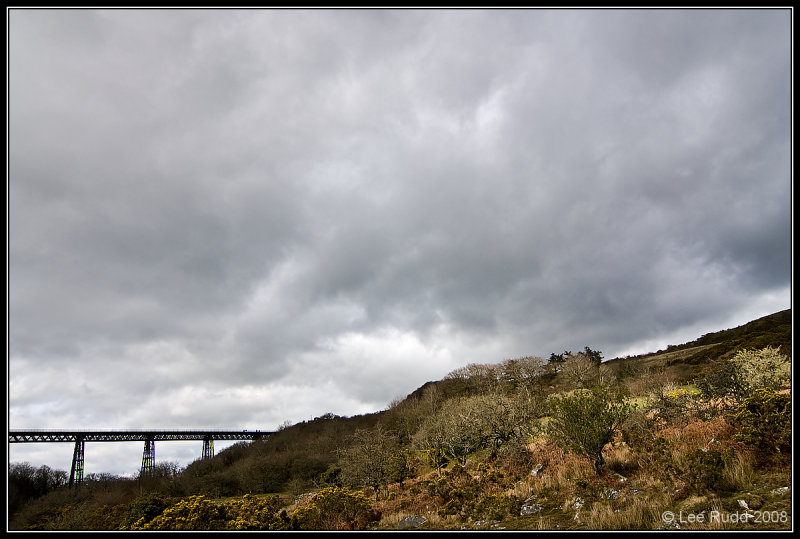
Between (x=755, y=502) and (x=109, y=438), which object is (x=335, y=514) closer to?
(x=755, y=502)

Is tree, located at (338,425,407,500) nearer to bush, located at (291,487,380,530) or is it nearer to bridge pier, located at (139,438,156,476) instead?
bush, located at (291,487,380,530)

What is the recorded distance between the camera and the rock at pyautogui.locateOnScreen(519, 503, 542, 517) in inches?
611

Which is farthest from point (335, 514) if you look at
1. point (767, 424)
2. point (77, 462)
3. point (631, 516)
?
point (77, 462)

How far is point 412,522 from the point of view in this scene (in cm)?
1850

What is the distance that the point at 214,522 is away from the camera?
17875 mm

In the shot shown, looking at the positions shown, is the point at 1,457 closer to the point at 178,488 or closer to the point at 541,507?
the point at 541,507

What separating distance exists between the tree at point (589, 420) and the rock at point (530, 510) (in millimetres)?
3380

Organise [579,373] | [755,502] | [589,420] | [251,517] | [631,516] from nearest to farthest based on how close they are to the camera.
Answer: [755,502]
[631,516]
[589,420]
[251,517]
[579,373]

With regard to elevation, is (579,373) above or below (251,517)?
above

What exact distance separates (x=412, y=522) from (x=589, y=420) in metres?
9.36

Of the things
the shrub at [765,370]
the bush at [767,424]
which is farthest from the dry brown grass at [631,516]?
the shrub at [765,370]

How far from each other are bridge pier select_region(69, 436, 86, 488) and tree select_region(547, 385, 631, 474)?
68.6 meters

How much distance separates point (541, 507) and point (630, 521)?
5404 mm

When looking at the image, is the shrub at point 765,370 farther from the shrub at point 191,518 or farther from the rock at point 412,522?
the shrub at point 191,518
